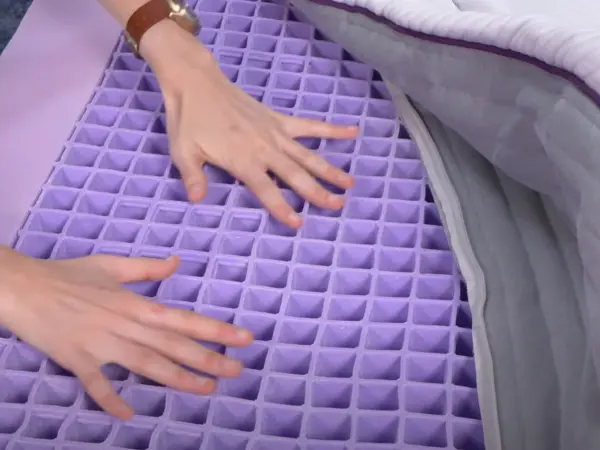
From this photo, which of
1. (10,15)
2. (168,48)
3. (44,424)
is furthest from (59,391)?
(10,15)

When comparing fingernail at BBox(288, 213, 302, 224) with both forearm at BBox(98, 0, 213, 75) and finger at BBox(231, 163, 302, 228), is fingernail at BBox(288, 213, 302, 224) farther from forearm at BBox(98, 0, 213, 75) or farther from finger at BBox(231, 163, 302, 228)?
forearm at BBox(98, 0, 213, 75)

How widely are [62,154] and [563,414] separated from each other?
0.48 m

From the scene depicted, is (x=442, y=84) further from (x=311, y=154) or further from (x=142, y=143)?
(x=142, y=143)

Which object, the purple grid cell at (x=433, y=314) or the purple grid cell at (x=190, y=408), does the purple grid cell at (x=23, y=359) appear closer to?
the purple grid cell at (x=190, y=408)

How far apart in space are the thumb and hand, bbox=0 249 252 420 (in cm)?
11

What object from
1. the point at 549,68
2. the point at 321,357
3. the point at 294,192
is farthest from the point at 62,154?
the point at 549,68

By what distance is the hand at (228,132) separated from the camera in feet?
2.19

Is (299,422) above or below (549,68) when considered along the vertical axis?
below

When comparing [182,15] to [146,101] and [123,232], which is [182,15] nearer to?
[146,101]

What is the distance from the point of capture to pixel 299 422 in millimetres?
538

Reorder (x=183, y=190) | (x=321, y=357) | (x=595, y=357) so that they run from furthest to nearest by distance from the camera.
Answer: (x=183, y=190)
(x=321, y=357)
(x=595, y=357)

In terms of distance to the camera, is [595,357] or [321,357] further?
[321,357]

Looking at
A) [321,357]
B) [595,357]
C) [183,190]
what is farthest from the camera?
[183,190]

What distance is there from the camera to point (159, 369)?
1.80 ft
